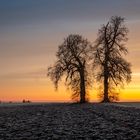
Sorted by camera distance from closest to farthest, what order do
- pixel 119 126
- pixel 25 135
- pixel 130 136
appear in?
pixel 130 136, pixel 25 135, pixel 119 126

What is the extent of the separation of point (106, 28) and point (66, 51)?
709 cm

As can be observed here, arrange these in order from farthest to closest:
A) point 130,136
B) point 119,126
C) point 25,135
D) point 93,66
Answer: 1. point 93,66
2. point 119,126
3. point 25,135
4. point 130,136

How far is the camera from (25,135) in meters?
30.5

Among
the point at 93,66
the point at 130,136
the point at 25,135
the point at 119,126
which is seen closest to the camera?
the point at 130,136

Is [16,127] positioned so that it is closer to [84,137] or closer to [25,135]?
[25,135]

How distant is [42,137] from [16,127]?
6563 mm

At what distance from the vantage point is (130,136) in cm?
2853

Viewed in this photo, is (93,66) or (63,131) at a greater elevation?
(93,66)

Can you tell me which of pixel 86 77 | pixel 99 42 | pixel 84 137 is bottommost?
pixel 84 137

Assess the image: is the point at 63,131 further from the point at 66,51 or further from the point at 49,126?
the point at 66,51

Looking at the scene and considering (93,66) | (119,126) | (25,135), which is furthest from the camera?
(93,66)

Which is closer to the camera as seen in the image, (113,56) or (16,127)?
(16,127)

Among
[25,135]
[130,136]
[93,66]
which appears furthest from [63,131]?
[93,66]

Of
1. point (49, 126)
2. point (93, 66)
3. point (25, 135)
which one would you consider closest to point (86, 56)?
point (93, 66)
